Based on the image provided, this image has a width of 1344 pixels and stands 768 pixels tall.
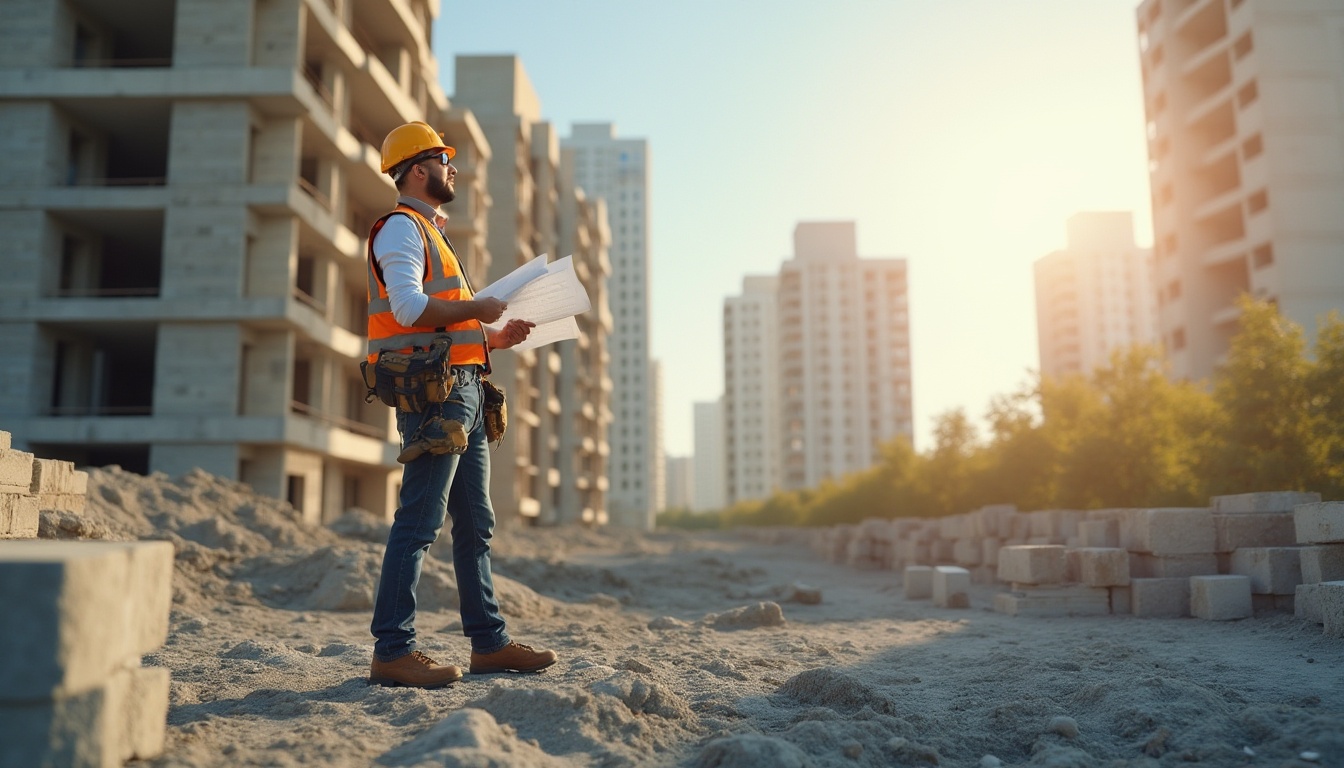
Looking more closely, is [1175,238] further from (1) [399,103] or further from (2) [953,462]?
(1) [399,103]

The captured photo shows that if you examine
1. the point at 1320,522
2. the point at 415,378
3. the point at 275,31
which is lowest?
the point at 1320,522

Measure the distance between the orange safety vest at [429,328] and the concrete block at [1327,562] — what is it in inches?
206

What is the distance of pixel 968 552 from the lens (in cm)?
1156

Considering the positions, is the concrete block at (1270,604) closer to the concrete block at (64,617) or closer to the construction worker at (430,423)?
the construction worker at (430,423)

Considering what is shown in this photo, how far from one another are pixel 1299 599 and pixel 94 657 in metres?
6.41

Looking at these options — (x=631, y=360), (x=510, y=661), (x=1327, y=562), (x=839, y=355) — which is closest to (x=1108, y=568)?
(x=1327, y=562)

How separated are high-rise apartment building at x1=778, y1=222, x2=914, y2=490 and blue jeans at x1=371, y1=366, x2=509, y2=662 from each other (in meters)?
91.6

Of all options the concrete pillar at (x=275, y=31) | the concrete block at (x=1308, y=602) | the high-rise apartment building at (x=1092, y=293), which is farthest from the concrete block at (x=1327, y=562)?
the high-rise apartment building at (x=1092, y=293)

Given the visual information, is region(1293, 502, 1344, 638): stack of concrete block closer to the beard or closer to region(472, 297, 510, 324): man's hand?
region(472, 297, 510, 324): man's hand

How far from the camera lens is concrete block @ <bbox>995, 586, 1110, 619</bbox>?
7.36 m

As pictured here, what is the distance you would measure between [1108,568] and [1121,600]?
286 millimetres

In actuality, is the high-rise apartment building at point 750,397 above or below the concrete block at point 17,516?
above

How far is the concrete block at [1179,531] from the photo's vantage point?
7.05 m

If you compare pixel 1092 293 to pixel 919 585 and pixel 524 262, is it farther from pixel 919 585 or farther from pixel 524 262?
pixel 919 585
